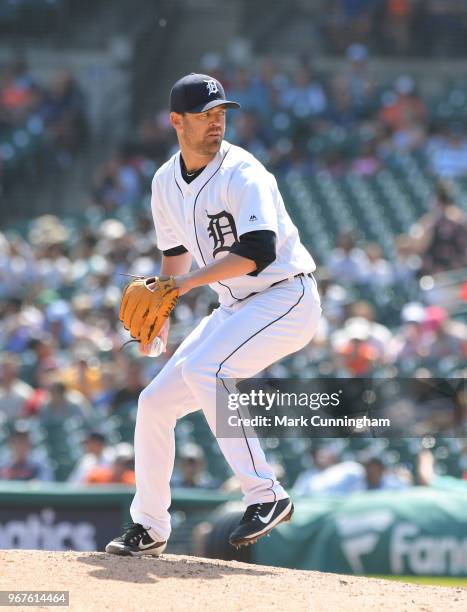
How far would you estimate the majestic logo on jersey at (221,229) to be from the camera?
14.5 ft

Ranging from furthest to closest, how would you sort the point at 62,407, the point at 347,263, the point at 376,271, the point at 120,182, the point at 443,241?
the point at 120,182, the point at 347,263, the point at 376,271, the point at 443,241, the point at 62,407

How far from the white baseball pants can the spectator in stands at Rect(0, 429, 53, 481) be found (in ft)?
13.1

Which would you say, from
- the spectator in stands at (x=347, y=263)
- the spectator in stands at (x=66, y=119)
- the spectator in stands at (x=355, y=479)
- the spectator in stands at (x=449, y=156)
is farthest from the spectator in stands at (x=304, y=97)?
the spectator in stands at (x=355, y=479)

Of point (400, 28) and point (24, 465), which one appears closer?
point (24, 465)

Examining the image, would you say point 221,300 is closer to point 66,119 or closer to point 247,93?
point 247,93

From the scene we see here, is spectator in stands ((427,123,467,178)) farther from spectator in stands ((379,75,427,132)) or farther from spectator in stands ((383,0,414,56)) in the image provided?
spectator in stands ((383,0,414,56))

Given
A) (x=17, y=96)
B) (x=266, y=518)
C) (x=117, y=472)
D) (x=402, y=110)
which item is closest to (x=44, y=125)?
(x=17, y=96)

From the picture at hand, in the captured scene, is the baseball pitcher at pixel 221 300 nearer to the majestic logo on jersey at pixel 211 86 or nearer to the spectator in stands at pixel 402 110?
the majestic logo on jersey at pixel 211 86

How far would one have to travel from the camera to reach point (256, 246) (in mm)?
4242

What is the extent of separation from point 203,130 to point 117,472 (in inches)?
151

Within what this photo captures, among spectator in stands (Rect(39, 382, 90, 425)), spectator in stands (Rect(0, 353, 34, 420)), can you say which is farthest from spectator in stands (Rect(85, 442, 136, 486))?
spectator in stands (Rect(0, 353, 34, 420))

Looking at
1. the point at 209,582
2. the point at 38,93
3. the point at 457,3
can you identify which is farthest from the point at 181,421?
the point at 457,3

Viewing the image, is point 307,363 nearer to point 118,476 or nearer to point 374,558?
point 118,476

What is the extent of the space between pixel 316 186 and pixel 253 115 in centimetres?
151
